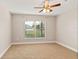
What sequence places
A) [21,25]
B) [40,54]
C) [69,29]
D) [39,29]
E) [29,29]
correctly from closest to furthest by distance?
[40,54] → [69,29] → [21,25] → [29,29] → [39,29]

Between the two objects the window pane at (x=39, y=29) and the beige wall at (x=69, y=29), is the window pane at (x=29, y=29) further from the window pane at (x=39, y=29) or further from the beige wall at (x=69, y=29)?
the beige wall at (x=69, y=29)

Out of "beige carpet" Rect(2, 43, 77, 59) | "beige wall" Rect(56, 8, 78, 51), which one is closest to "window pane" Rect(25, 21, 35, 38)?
"beige wall" Rect(56, 8, 78, 51)

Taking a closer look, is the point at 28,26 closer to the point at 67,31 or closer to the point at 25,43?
the point at 25,43

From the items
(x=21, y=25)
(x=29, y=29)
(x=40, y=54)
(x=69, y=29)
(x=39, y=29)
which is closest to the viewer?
(x=40, y=54)

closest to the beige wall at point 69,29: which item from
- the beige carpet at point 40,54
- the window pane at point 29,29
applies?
the beige carpet at point 40,54

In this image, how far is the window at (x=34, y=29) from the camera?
7.68 meters

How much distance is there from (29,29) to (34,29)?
38cm

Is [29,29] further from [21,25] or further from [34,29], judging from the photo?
[21,25]

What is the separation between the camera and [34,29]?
7.79m

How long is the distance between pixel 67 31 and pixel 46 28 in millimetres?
2148

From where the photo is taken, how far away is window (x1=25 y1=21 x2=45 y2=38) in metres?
7.68

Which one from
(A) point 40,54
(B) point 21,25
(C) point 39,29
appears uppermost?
(B) point 21,25

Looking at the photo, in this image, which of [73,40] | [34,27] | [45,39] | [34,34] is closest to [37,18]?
[34,27]

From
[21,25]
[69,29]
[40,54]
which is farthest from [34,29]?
[40,54]
